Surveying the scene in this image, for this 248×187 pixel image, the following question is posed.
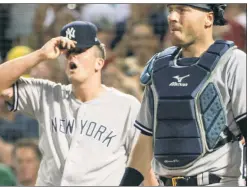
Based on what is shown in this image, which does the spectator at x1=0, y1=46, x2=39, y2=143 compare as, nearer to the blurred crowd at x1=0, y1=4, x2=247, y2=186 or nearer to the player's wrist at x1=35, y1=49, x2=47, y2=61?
the blurred crowd at x1=0, y1=4, x2=247, y2=186

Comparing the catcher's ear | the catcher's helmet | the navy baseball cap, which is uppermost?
the catcher's helmet

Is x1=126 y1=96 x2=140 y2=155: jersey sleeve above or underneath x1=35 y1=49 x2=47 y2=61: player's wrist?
underneath

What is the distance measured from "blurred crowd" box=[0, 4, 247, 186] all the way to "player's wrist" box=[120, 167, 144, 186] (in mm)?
450

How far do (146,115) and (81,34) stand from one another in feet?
2.44

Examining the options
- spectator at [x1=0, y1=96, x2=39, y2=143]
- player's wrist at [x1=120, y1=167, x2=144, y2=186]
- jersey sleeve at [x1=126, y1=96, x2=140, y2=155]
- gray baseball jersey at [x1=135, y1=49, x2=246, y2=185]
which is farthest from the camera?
spectator at [x1=0, y1=96, x2=39, y2=143]

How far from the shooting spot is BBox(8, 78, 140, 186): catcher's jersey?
500cm

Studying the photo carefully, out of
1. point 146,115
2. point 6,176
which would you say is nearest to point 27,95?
point 6,176

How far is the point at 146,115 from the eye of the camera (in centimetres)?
471

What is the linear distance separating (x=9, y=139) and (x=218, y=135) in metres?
1.77

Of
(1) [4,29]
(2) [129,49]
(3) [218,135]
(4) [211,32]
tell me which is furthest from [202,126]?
(1) [4,29]

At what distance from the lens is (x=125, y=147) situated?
5000 millimetres

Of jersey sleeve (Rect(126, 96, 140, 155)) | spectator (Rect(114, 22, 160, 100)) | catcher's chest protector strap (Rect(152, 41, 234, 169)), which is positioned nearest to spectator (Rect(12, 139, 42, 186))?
jersey sleeve (Rect(126, 96, 140, 155))

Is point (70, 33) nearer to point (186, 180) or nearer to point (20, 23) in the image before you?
point (20, 23)

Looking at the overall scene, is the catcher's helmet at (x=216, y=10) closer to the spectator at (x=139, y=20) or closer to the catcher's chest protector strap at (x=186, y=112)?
the catcher's chest protector strap at (x=186, y=112)
